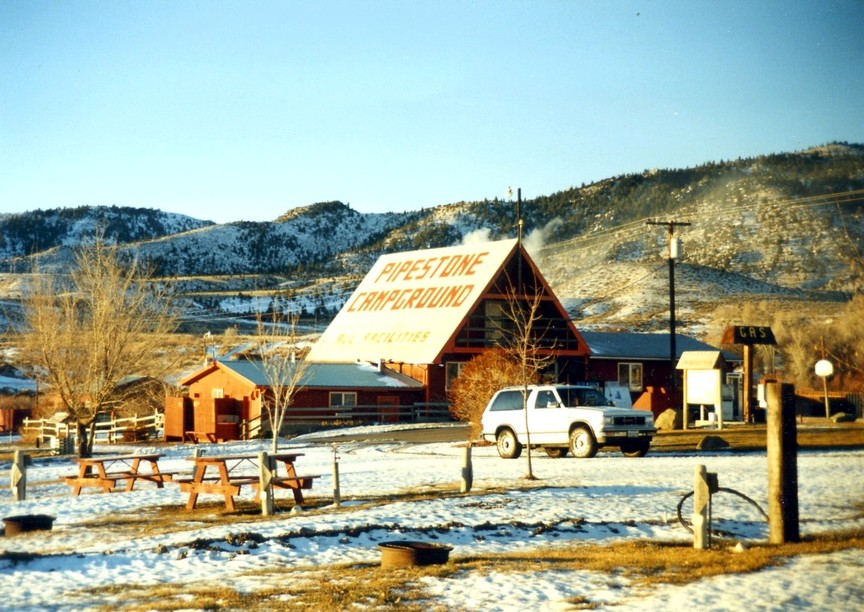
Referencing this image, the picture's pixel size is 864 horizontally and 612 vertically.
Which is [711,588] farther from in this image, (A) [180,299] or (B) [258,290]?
(B) [258,290]

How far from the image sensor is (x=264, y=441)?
42719 mm

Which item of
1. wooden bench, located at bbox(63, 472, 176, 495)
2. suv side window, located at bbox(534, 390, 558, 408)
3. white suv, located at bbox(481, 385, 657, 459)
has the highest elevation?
suv side window, located at bbox(534, 390, 558, 408)

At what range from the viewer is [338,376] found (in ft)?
171

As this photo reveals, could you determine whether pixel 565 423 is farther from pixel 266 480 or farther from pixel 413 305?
pixel 413 305

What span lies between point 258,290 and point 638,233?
205ft

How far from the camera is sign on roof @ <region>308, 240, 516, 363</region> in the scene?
54.7m

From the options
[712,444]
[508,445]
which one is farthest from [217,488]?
[712,444]

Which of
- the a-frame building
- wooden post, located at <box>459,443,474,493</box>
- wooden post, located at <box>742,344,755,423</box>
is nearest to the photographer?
wooden post, located at <box>459,443,474,493</box>

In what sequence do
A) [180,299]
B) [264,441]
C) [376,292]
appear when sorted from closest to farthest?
[264,441] → [376,292] → [180,299]

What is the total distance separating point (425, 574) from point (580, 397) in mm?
15697

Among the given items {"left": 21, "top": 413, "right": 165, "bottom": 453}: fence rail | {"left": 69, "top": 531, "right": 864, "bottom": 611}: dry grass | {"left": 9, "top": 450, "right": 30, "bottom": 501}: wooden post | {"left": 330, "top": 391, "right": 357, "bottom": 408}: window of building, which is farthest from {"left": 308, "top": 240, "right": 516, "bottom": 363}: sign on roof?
{"left": 69, "top": 531, "right": 864, "bottom": 611}: dry grass

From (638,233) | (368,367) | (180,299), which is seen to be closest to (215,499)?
(368,367)

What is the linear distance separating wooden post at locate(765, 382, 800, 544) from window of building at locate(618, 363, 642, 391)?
42.1m

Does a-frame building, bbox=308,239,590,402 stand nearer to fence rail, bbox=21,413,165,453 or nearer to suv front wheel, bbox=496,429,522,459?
fence rail, bbox=21,413,165,453
